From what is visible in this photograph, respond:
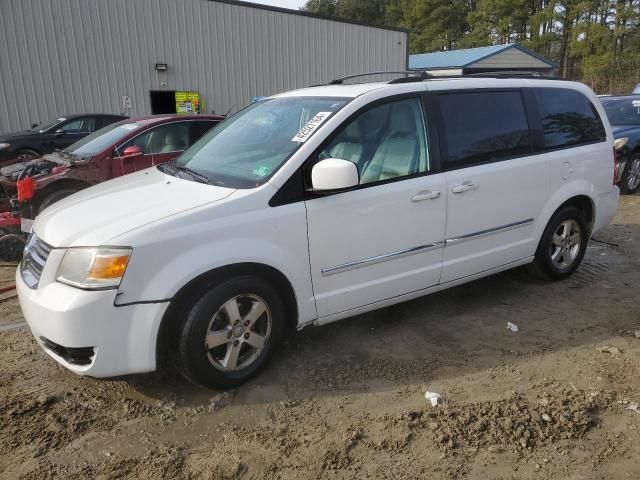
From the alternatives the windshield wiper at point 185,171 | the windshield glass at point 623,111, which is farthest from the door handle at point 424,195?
the windshield glass at point 623,111

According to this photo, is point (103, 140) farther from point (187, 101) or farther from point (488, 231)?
point (187, 101)

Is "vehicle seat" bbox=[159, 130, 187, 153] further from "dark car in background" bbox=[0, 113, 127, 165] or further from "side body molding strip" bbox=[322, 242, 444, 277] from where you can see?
"side body molding strip" bbox=[322, 242, 444, 277]

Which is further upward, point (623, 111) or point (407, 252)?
point (623, 111)

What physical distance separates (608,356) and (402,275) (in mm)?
1489

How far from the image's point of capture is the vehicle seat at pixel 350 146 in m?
3.38

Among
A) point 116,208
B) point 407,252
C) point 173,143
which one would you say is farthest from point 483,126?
point 173,143

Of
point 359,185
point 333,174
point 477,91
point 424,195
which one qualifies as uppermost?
point 477,91

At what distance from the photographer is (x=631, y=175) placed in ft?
30.2

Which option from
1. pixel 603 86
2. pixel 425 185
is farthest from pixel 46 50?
pixel 603 86

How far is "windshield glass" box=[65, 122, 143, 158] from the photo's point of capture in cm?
699

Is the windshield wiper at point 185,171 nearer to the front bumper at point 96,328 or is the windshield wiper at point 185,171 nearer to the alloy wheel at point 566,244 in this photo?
the front bumper at point 96,328

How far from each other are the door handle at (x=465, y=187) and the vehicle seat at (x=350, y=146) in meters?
0.77

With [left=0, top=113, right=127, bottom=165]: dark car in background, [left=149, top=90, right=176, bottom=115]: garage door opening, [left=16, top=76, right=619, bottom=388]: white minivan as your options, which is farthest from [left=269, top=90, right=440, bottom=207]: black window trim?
[left=149, top=90, right=176, bottom=115]: garage door opening

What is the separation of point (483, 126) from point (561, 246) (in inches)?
61.4
